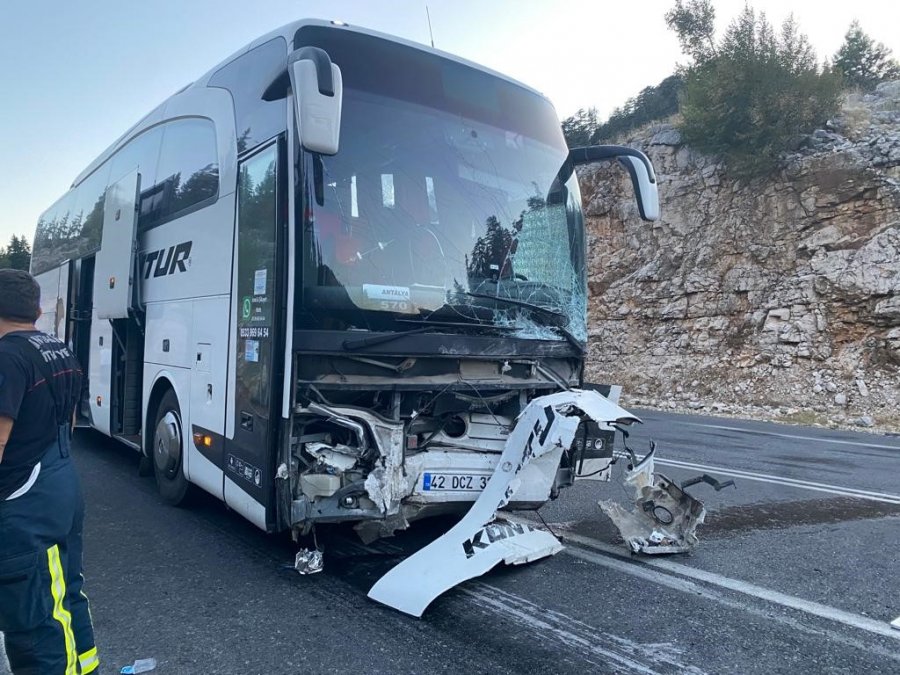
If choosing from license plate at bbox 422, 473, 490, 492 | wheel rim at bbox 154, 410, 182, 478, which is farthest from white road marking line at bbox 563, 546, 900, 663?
wheel rim at bbox 154, 410, 182, 478

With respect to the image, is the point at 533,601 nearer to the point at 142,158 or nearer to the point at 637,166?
the point at 637,166

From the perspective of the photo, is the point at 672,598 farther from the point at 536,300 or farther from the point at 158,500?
the point at 158,500

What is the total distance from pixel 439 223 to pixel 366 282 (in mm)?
686

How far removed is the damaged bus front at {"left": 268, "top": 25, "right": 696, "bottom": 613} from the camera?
387cm

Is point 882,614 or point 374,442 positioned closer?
point 882,614

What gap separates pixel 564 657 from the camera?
10.1 feet

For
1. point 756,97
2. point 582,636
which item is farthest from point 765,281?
point 582,636

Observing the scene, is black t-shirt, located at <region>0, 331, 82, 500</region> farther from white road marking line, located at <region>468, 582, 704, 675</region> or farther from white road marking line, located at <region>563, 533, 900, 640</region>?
white road marking line, located at <region>563, 533, 900, 640</region>

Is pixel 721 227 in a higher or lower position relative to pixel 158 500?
higher

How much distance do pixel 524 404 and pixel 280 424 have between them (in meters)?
1.68

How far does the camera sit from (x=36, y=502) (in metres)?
2.57

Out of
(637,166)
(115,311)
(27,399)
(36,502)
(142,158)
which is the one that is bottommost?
(36,502)

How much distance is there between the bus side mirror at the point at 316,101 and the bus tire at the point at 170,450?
9.47ft

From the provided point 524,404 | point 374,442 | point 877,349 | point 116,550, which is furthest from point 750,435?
point 116,550
